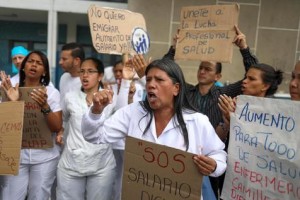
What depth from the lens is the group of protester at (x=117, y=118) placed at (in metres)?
2.04

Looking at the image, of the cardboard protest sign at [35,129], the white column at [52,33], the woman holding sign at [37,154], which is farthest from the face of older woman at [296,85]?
the white column at [52,33]

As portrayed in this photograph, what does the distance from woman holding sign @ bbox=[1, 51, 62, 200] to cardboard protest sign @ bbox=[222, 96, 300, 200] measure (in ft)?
5.13

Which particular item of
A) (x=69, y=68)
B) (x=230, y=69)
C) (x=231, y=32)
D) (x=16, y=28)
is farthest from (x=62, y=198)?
(x=16, y=28)

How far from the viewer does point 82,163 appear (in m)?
2.83

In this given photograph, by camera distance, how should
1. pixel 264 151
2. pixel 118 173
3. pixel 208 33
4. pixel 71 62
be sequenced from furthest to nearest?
pixel 71 62 < pixel 118 173 < pixel 208 33 < pixel 264 151

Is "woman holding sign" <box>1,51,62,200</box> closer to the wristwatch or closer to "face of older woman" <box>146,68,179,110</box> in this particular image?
the wristwatch

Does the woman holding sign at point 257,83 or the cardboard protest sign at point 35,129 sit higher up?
the woman holding sign at point 257,83

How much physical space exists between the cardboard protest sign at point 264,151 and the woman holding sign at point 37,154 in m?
1.56

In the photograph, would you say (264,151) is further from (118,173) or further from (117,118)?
(118,173)

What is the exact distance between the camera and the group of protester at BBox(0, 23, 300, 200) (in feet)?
6.69

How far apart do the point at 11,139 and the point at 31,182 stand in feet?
2.00

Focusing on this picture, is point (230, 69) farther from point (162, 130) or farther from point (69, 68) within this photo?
point (162, 130)

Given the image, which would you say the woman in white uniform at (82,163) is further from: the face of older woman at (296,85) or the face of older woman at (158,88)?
the face of older woman at (296,85)

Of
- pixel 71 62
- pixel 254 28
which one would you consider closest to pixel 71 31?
pixel 254 28
